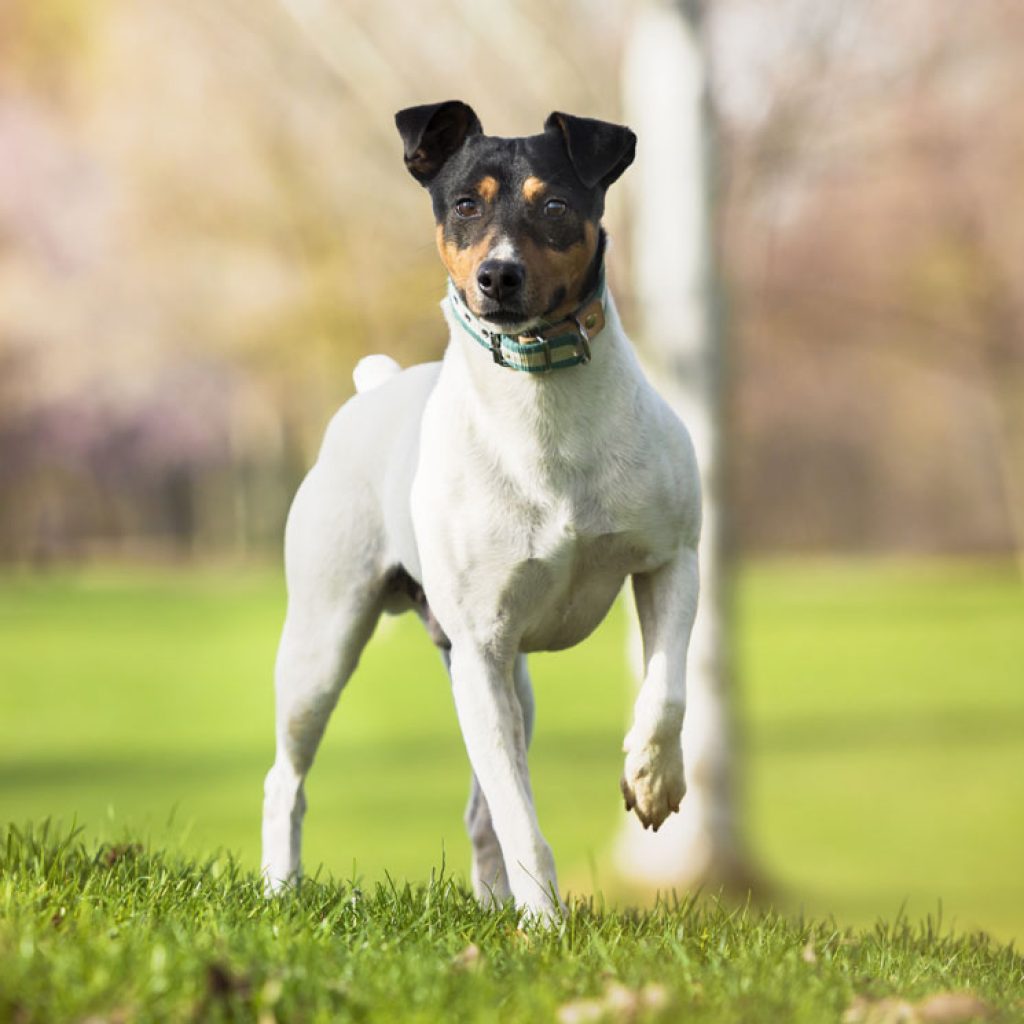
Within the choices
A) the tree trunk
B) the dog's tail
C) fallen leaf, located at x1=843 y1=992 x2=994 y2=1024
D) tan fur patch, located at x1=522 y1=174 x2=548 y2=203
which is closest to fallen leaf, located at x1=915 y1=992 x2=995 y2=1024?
fallen leaf, located at x1=843 y1=992 x2=994 y2=1024

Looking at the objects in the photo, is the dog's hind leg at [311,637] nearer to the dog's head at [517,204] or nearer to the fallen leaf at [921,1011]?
the dog's head at [517,204]

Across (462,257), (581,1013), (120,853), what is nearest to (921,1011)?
(581,1013)

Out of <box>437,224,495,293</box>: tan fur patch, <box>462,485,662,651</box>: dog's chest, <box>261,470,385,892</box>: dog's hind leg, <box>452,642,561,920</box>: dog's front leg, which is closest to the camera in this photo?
<box>437,224,495,293</box>: tan fur patch

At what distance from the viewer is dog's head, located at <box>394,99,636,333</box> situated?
3443 mm

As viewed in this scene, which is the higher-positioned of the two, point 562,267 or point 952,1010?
point 562,267

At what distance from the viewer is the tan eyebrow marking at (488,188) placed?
359cm

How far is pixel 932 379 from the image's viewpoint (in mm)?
30750

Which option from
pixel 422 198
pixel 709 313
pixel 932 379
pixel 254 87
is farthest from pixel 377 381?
pixel 932 379

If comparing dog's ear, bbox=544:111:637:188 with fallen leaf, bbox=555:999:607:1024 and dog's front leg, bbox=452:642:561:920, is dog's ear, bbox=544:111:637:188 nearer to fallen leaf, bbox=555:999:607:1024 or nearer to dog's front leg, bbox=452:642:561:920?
dog's front leg, bbox=452:642:561:920

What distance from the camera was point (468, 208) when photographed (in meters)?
3.62

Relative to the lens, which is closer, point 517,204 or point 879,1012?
point 879,1012

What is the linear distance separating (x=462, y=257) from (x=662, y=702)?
3.75ft

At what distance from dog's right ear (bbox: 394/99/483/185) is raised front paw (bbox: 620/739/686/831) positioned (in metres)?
1.48

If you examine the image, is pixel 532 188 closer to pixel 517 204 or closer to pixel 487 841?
pixel 517 204
